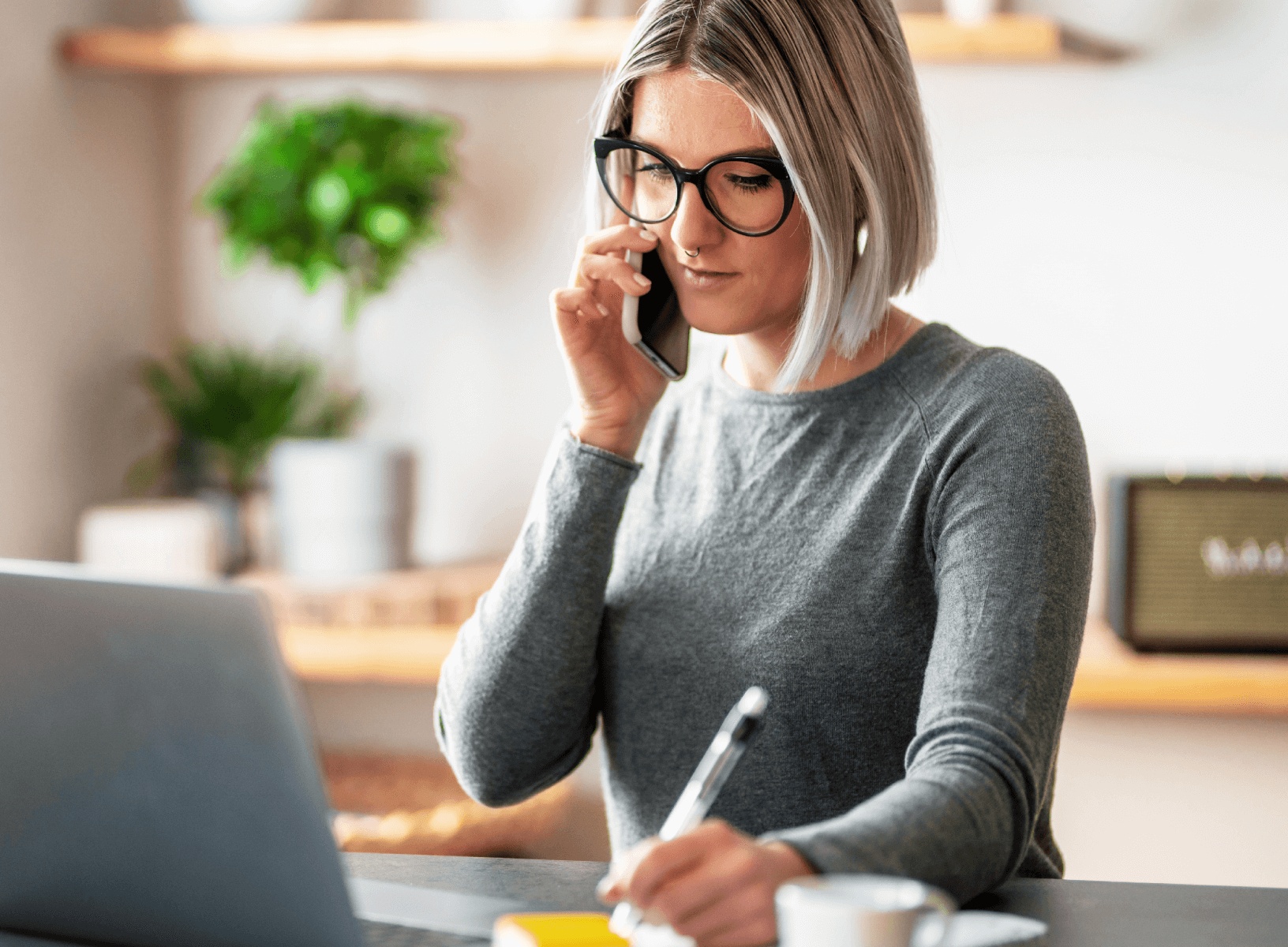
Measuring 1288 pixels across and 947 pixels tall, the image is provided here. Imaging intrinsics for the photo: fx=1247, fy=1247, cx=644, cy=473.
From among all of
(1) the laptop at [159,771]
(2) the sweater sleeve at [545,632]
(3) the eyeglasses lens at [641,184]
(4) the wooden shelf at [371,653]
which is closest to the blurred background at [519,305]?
(4) the wooden shelf at [371,653]

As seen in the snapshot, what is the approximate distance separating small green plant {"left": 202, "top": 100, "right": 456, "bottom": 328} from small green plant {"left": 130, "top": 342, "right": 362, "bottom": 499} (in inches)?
9.2

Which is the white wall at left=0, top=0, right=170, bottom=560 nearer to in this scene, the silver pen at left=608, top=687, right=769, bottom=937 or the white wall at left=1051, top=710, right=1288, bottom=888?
the silver pen at left=608, top=687, right=769, bottom=937

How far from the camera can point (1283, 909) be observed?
30.4 inches

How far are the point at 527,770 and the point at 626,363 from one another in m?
0.37

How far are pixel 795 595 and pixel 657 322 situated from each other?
0.29 m

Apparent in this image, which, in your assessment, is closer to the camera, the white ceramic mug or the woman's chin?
the white ceramic mug

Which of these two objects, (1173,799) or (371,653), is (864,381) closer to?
(371,653)

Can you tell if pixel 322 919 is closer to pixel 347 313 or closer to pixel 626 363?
pixel 626 363

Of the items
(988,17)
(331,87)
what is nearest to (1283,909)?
(988,17)

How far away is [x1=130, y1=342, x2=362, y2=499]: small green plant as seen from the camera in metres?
2.03

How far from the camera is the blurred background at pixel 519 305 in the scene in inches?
73.3

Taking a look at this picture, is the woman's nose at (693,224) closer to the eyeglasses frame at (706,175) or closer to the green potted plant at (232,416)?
the eyeglasses frame at (706,175)

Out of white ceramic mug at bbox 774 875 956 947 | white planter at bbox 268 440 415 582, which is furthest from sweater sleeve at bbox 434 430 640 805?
white planter at bbox 268 440 415 582

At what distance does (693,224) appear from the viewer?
99 centimetres
